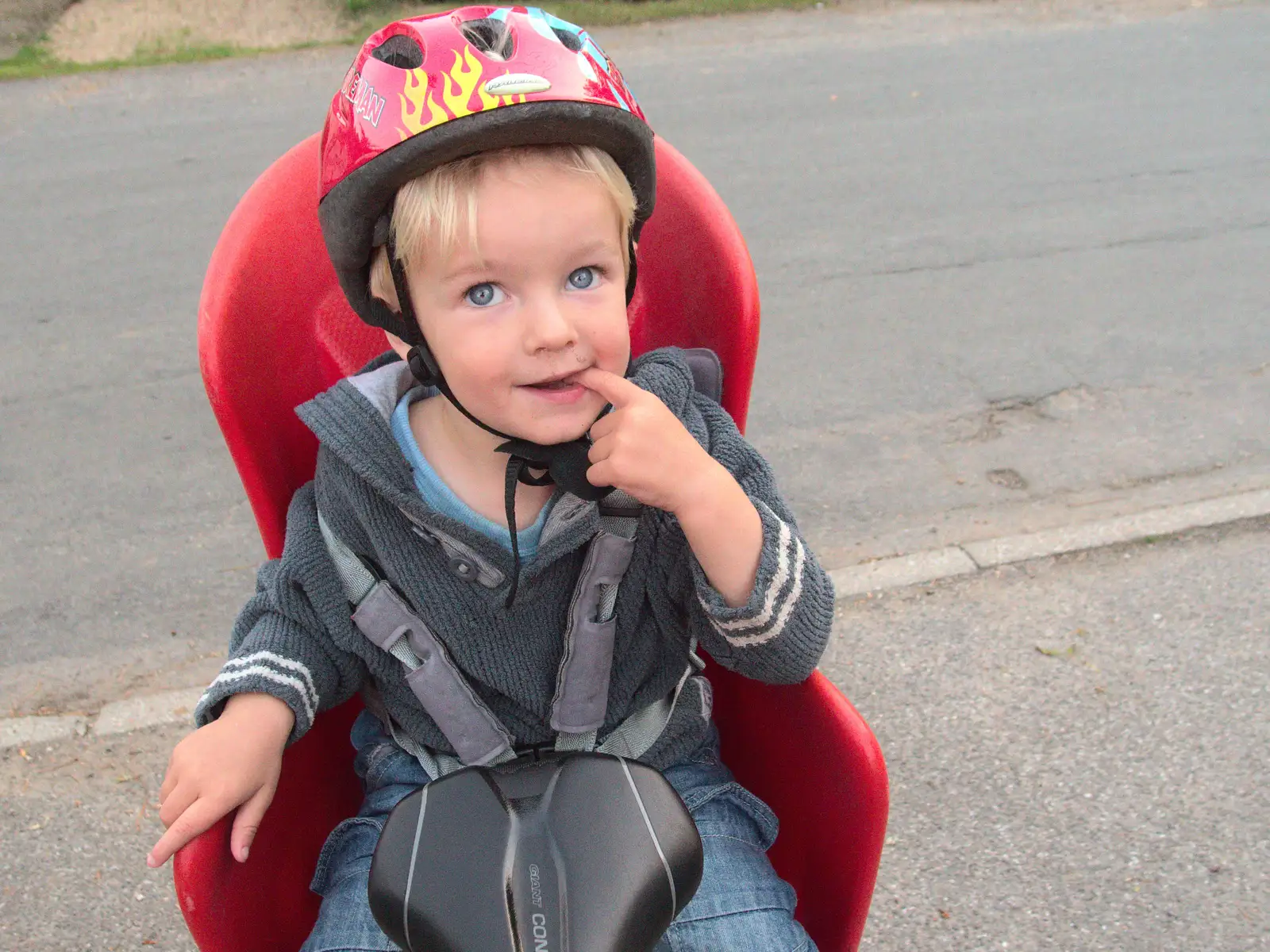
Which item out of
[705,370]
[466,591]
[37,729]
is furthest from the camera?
[37,729]

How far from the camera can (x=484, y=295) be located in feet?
4.67

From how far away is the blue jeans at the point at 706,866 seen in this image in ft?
4.66

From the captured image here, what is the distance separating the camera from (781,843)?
172cm

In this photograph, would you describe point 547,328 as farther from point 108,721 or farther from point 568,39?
point 108,721

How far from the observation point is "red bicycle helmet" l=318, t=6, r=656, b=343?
141 cm

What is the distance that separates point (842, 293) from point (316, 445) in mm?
3363

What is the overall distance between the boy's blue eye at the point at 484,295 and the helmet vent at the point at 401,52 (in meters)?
0.29

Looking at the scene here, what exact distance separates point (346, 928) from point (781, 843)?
0.62 m

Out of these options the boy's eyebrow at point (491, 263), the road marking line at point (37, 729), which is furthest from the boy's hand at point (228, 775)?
the road marking line at point (37, 729)

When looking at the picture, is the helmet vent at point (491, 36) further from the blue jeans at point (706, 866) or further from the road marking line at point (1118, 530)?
the road marking line at point (1118, 530)

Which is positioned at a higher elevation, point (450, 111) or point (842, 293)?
point (450, 111)

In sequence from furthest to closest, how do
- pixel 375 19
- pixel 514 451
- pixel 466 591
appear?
pixel 375 19 → pixel 466 591 → pixel 514 451

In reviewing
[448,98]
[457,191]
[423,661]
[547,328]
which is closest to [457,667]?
[423,661]

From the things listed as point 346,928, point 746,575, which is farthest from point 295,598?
point 746,575
